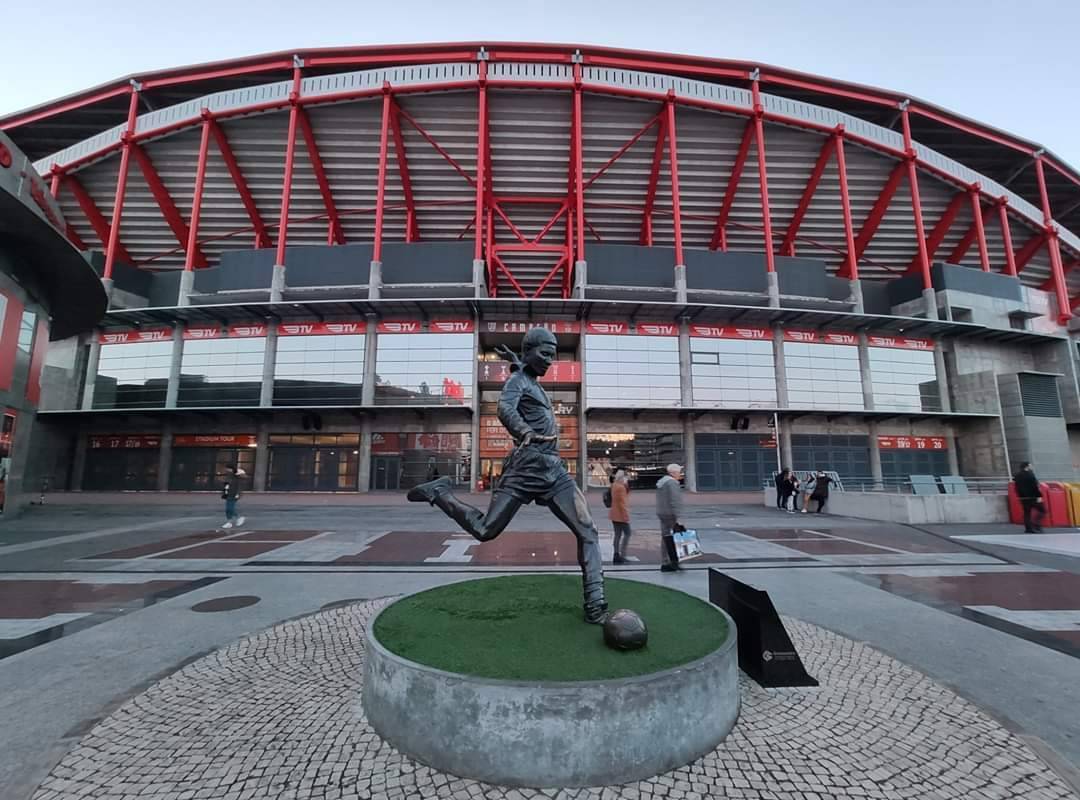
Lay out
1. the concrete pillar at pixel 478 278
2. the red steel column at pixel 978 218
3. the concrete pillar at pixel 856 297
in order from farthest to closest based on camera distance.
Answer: the red steel column at pixel 978 218
the concrete pillar at pixel 856 297
the concrete pillar at pixel 478 278

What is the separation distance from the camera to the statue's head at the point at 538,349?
15.3ft

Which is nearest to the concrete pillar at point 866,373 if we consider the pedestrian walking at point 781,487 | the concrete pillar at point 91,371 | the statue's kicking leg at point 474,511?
the pedestrian walking at point 781,487

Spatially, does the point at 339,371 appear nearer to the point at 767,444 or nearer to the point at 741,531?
the point at 741,531

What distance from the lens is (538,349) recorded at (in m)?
4.66

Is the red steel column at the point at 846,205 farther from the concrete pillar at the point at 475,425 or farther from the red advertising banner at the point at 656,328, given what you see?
the concrete pillar at the point at 475,425

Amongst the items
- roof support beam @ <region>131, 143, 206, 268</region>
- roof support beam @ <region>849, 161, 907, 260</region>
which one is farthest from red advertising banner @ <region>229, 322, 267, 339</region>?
roof support beam @ <region>849, 161, 907, 260</region>

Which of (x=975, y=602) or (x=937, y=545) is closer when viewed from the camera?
(x=975, y=602)

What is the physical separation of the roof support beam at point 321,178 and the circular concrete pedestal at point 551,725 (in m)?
37.4

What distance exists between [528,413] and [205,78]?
43.3 m

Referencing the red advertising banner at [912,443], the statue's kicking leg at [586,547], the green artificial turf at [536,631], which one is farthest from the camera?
the red advertising banner at [912,443]

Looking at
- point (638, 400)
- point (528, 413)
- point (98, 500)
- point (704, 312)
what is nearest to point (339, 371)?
point (98, 500)

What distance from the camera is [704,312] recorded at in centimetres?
2858

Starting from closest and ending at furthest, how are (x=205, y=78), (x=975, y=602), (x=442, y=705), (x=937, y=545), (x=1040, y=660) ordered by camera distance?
(x=442, y=705)
(x=1040, y=660)
(x=975, y=602)
(x=937, y=545)
(x=205, y=78)

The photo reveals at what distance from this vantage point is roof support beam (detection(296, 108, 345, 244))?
31.7m
